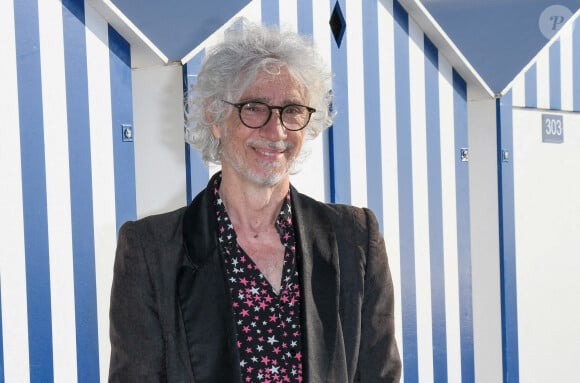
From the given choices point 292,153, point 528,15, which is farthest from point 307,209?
point 528,15

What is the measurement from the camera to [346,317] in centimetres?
162

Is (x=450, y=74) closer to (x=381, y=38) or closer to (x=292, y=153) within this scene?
(x=381, y=38)

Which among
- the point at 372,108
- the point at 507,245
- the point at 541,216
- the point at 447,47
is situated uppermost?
the point at 447,47

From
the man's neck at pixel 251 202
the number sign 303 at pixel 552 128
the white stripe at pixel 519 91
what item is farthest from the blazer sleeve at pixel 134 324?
the number sign 303 at pixel 552 128

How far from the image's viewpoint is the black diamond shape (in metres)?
2.89

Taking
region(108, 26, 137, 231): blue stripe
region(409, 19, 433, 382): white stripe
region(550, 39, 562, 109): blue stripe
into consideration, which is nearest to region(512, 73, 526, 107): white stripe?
region(550, 39, 562, 109): blue stripe

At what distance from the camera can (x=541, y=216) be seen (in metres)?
3.74

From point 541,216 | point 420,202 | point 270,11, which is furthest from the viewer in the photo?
point 541,216

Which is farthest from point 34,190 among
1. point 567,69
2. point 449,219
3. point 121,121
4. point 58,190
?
point 567,69

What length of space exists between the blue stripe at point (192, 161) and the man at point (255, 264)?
0.61m

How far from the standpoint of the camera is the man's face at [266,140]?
1.65 metres

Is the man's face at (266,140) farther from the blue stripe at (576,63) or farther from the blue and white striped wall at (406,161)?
the blue stripe at (576,63)

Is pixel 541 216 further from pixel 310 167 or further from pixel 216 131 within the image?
pixel 216 131

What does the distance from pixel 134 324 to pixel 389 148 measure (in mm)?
1752
